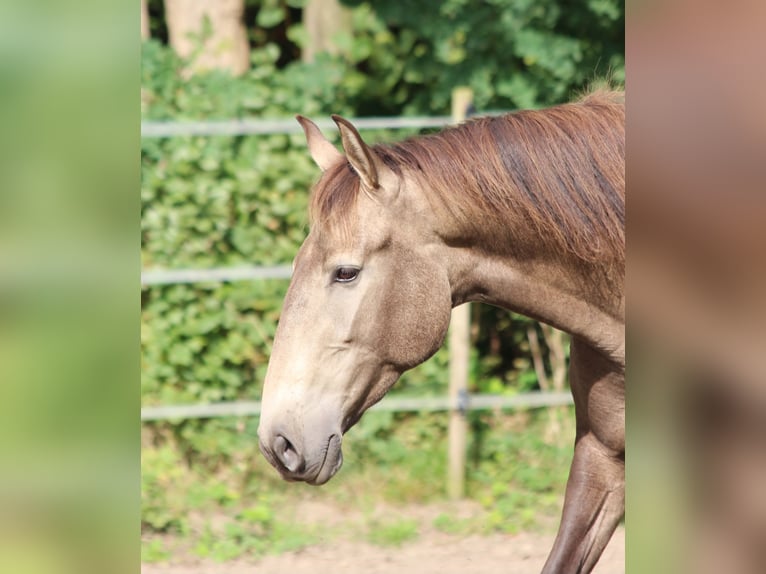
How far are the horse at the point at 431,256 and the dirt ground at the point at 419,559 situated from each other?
7.07ft

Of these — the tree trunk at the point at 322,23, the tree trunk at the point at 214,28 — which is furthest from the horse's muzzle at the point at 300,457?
the tree trunk at the point at 322,23

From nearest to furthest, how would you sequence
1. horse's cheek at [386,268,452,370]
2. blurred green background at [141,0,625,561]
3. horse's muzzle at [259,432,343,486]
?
horse's muzzle at [259,432,343,486] < horse's cheek at [386,268,452,370] < blurred green background at [141,0,625,561]

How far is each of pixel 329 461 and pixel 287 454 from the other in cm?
11

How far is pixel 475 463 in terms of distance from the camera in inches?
203

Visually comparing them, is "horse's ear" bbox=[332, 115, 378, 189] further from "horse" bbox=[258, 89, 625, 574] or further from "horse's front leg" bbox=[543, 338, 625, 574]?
"horse's front leg" bbox=[543, 338, 625, 574]

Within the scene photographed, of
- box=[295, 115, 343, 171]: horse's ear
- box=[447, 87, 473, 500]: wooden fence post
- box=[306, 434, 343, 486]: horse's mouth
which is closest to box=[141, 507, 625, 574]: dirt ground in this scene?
box=[447, 87, 473, 500]: wooden fence post

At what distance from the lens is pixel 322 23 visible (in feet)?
19.8

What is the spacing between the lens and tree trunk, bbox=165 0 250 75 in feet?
19.1

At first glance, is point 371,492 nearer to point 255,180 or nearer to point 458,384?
point 458,384

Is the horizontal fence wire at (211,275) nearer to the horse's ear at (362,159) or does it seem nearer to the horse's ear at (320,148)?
the horse's ear at (320,148)

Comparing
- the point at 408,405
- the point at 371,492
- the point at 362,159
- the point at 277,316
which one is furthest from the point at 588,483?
the point at 277,316

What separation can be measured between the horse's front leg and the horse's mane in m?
0.39
